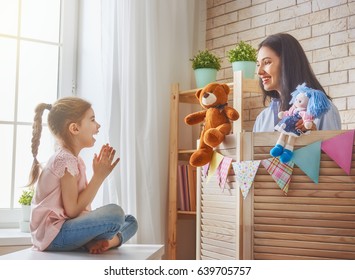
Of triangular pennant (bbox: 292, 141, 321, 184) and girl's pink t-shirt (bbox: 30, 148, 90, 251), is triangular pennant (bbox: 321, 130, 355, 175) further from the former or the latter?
girl's pink t-shirt (bbox: 30, 148, 90, 251)

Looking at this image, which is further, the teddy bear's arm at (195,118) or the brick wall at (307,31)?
the brick wall at (307,31)

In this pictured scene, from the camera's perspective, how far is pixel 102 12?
2012mm

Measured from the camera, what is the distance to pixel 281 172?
1.18 m

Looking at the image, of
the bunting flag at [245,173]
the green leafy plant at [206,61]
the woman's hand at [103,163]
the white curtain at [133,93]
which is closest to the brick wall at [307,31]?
the green leafy plant at [206,61]

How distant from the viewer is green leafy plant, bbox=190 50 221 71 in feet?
6.87

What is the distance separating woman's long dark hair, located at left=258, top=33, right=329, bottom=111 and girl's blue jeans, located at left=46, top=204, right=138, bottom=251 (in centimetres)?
60

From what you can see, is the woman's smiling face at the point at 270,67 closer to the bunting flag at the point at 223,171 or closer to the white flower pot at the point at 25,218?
the bunting flag at the point at 223,171

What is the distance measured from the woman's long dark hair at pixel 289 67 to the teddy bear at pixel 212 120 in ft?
0.63

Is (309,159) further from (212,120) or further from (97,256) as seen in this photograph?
(97,256)

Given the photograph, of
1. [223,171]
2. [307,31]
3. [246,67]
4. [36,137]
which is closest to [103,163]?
[36,137]

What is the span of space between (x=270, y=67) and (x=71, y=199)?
2.33ft

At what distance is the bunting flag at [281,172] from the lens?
3.88ft

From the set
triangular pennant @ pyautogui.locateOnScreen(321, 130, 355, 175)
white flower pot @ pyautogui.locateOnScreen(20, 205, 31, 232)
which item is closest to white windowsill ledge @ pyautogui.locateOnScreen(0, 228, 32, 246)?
white flower pot @ pyautogui.locateOnScreen(20, 205, 31, 232)
